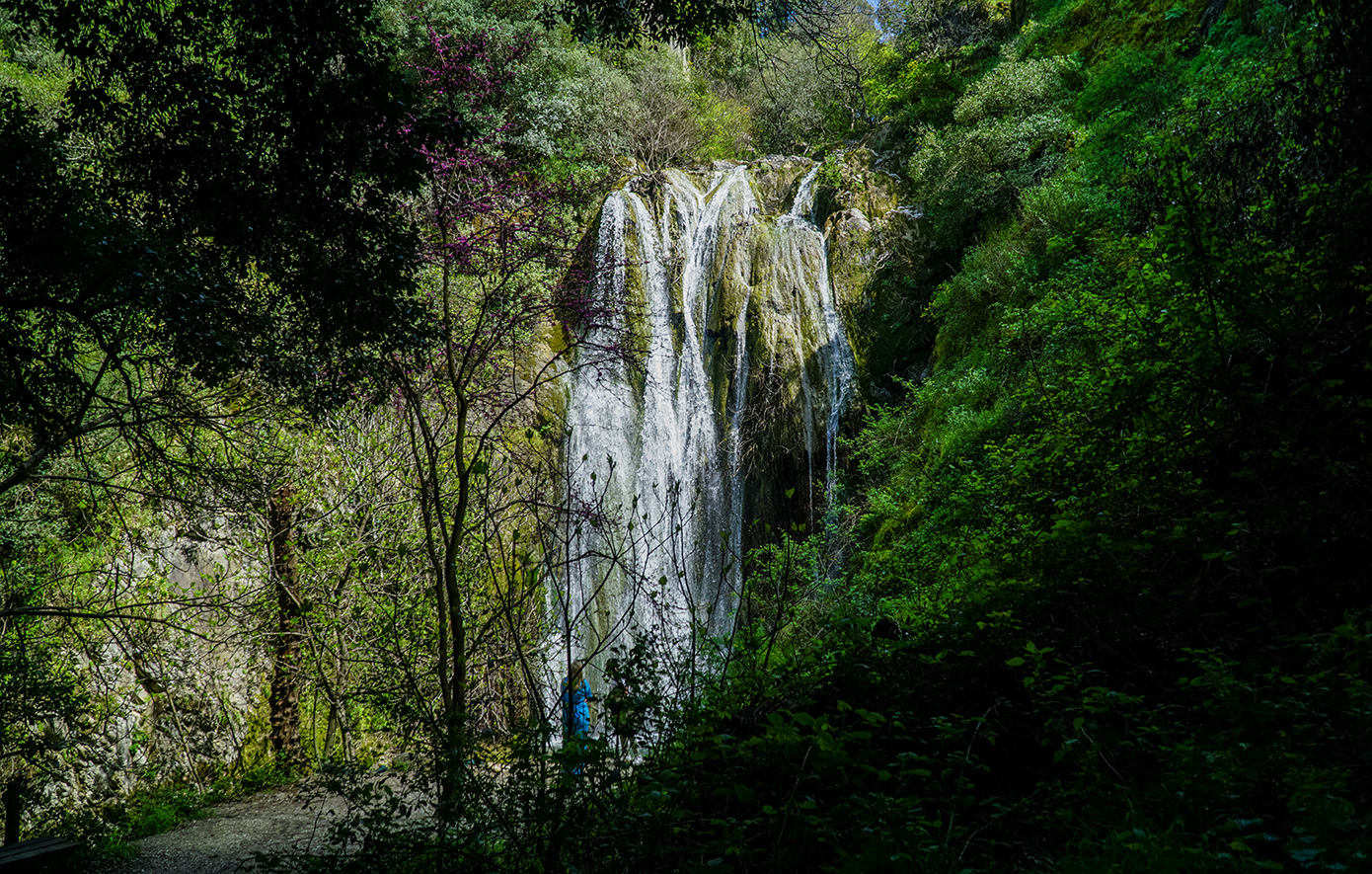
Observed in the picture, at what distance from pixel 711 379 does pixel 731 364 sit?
44 centimetres

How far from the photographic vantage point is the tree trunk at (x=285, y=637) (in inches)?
262

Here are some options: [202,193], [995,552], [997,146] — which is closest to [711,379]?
[997,146]

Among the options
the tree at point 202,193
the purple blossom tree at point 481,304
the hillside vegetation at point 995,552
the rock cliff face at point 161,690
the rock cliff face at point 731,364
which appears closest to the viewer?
the hillside vegetation at point 995,552

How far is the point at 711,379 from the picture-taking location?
11469 mm

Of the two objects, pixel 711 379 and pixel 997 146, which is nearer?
pixel 997 146

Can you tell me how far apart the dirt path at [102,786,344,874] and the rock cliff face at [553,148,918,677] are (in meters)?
4.87

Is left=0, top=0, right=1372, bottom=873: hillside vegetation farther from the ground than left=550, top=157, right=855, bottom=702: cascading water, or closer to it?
closer to it

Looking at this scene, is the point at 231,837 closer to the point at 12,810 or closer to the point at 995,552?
the point at 12,810

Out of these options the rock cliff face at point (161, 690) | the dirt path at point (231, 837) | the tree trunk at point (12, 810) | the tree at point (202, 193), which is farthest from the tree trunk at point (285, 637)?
the tree at point (202, 193)

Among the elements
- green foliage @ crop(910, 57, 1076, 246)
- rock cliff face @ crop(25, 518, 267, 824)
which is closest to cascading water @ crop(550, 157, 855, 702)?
green foliage @ crop(910, 57, 1076, 246)

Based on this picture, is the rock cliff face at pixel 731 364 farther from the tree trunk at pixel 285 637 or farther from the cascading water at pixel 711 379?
the tree trunk at pixel 285 637

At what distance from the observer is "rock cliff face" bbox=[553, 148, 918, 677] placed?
10664 mm

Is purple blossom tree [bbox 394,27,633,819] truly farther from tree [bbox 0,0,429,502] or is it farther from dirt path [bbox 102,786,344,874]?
dirt path [bbox 102,786,344,874]

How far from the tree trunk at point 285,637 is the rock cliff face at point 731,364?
13.1 feet
